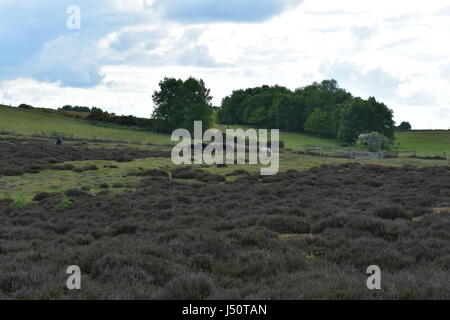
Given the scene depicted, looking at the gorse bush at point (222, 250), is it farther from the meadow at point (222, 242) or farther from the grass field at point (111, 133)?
the grass field at point (111, 133)

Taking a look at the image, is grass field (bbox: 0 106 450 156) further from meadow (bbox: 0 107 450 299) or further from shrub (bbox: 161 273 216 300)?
shrub (bbox: 161 273 216 300)

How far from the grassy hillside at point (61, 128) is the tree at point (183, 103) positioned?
208 inches

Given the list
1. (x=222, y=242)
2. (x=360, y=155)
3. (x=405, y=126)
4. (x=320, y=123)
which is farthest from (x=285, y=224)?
(x=405, y=126)

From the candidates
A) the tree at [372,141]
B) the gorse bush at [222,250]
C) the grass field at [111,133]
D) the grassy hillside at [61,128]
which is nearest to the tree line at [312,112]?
the grass field at [111,133]

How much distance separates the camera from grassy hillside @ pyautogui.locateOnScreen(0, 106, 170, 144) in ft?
260

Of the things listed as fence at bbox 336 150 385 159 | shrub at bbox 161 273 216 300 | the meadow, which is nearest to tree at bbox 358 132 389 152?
fence at bbox 336 150 385 159

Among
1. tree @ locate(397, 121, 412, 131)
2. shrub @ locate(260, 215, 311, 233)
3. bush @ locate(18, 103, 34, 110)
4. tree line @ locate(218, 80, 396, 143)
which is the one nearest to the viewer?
shrub @ locate(260, 215, 311, 233)

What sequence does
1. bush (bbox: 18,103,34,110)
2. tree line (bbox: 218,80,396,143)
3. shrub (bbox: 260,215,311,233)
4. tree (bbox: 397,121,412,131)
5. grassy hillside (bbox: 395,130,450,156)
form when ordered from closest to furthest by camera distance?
shrub (bbox: 260,215,311,233)
tree line (bbox: 218,80,396,143)
grassy hillside (bbox: 395,130,450,156)
bush (bbox: 18,103,34,110)
tree (bbox: 397,121,412,131)

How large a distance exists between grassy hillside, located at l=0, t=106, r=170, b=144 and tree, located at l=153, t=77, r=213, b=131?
5284mm

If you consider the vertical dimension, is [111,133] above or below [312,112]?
below

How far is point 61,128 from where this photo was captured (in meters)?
86.8

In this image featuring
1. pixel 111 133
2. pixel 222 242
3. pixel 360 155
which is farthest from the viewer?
pixel 111 133

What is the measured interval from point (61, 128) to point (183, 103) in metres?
24.4

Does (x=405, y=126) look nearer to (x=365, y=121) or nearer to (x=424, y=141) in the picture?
(x=424, y=141)
